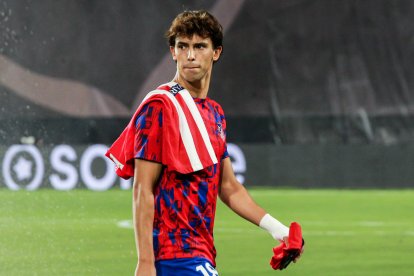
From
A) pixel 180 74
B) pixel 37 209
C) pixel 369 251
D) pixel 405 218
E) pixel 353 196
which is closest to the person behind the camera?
pixel 180 74

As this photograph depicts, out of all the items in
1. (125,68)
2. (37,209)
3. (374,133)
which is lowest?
(37,209)

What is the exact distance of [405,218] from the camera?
13.9m

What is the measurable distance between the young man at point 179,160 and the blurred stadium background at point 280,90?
490 inches

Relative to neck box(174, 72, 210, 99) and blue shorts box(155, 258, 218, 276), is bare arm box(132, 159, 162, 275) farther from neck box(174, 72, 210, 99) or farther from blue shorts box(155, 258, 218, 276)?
neck box(174, 72, 210, 99)

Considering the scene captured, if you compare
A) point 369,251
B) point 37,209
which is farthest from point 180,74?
point 37,209

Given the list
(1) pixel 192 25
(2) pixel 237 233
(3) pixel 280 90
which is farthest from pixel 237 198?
(3) pixel 280 90

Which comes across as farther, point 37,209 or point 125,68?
point 125,68

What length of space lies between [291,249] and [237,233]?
7794 mm

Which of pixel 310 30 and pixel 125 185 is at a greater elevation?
pixel 310 30

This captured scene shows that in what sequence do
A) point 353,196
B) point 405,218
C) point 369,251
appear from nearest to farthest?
point 369,251 → point 405,218 → point 353,196

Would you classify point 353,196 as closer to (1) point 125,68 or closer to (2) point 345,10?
(2) point 345,10

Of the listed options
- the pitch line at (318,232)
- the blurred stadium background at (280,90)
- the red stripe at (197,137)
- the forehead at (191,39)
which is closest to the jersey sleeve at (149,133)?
the red stripe at (197,137)

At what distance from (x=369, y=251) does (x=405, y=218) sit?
11.0 ft

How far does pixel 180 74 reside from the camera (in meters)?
4.51
